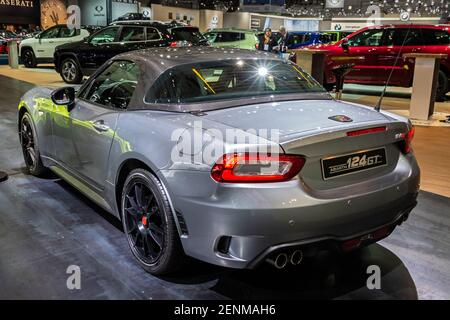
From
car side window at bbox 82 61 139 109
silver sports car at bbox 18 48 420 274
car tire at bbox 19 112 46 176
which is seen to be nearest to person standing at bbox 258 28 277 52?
car tire at bbox 19 112 46 176

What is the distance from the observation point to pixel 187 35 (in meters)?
12.8

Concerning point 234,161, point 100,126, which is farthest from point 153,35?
point 234,161

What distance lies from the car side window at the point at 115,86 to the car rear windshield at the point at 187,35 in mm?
9117

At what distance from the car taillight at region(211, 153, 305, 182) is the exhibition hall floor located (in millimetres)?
777

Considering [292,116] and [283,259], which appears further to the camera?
[292,116]

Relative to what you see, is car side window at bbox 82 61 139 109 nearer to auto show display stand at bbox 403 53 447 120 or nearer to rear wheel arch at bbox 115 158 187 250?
rear wheel arch at bbox 115 158 187 250

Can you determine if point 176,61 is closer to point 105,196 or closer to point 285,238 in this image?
point 105,196

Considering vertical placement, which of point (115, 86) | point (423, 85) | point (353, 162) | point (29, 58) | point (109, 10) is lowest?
point (29, 58)

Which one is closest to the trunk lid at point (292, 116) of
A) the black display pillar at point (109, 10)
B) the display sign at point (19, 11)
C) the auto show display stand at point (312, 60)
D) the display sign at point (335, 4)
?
the auto show display stand at point (312, 60)

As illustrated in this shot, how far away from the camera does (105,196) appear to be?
329 cm

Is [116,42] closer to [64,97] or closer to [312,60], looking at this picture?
[312,60]

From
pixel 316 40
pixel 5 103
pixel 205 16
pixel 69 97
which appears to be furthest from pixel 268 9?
pixel 69 97

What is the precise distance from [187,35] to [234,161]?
1105cm

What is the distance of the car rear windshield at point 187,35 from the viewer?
496 inches
